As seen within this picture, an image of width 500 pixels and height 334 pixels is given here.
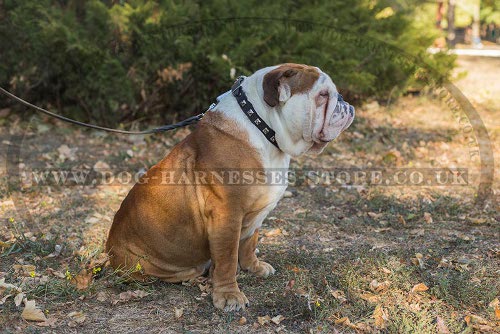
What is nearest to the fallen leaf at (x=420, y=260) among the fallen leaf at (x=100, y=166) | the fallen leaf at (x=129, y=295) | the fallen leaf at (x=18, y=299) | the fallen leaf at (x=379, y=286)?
the fallen leaf at (x=379, y=286)

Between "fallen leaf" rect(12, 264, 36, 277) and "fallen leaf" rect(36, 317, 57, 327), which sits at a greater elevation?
"fallen leaf" rect(36, 317, 57, 327)

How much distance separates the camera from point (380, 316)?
349 cm

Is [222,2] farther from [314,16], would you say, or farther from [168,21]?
[314,16]

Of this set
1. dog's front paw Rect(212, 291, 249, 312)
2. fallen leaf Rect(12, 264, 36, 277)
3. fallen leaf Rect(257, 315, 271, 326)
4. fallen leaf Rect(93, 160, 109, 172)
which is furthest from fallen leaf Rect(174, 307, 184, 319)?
fallen leaf Rect(93, 160, 109, 172)

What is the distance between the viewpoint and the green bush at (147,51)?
754 cm

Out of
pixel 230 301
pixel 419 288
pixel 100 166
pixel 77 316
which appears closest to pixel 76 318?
pixel 77 316

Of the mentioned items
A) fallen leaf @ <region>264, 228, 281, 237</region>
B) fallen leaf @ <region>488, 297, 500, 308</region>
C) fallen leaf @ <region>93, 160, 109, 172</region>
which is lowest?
fallen leaf @ <region>264, 228, 281, 237</region>

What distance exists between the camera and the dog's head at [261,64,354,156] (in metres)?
3.44

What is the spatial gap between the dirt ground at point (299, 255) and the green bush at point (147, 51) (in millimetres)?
659

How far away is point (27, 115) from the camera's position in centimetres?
838

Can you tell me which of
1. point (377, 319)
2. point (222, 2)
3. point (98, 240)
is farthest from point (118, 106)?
point (377, 319)

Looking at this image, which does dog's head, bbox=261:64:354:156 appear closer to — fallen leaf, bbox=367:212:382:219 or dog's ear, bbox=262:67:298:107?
dog's ear, bbox=262:67:298:107

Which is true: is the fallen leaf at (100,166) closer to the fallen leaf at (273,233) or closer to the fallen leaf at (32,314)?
the fallen leaf at (273,233)

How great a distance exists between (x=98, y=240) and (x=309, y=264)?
5.93 ft
